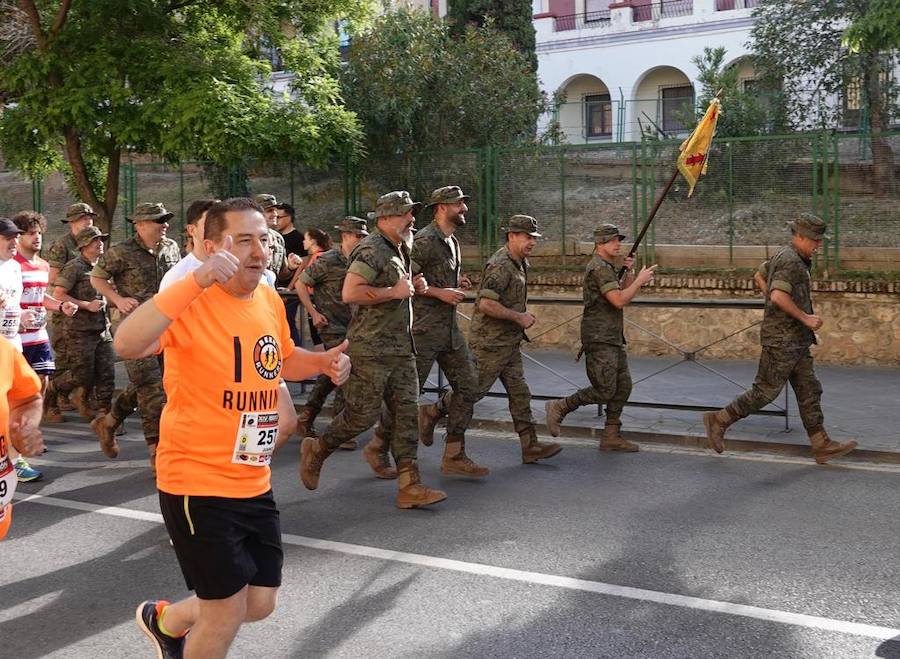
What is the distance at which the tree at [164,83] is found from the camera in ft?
41.0

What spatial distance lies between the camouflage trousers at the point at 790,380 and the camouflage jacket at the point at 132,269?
15.3ft

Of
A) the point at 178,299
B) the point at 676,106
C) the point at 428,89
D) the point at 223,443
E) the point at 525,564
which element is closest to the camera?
the point at 178,299

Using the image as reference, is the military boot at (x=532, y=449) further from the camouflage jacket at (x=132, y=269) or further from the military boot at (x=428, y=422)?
the camouflage jacket at (x=132, y=269)

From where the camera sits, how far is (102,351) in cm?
1036

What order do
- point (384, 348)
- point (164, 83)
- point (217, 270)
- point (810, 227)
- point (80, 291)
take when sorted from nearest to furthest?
point (217, 270) < point (384, 348) < point (810, 227) < point (80, 291) < point (164, 83)

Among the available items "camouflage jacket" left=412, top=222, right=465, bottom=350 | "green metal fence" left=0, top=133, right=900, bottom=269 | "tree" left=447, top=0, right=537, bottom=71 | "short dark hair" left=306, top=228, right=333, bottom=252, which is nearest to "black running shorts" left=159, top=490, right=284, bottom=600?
"camouflage jacket" left=412, top=222, right=465, bottom=350

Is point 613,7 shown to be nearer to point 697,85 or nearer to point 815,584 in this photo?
point 697,85

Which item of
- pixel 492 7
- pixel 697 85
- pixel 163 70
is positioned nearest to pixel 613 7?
pixel 697 85

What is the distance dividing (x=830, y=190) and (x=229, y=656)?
36.2 feet

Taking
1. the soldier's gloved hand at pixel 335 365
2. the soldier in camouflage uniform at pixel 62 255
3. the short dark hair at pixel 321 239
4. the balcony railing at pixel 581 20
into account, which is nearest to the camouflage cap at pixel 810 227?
the short dark hair at pixel 321 239

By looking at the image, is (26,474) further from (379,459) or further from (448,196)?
(448,196)

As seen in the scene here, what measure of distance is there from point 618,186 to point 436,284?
7189mm

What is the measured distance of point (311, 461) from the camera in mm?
7355

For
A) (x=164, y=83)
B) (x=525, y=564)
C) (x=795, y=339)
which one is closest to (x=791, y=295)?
(x=795, y=339)
